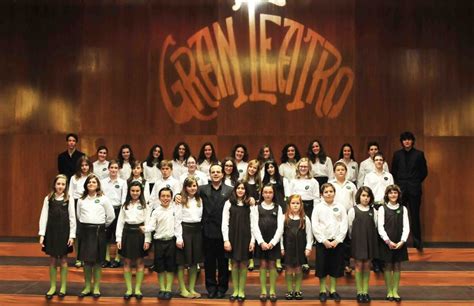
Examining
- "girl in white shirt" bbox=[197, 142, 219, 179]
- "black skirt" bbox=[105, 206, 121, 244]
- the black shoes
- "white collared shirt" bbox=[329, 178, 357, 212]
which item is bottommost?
the black shoes

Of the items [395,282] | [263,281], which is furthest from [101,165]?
[395,282]

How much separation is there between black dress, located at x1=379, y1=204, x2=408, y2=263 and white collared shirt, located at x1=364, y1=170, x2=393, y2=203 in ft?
2.66

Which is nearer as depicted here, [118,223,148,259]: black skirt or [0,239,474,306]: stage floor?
[0,239,474,306]: stage floor

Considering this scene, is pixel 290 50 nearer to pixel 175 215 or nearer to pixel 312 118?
pixel 312 118

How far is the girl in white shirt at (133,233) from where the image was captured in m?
5.36

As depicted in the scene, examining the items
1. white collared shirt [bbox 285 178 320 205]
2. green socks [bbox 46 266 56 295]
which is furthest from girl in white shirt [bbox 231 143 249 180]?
green socks [bbox 46 266 56 295]

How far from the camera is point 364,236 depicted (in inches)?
209

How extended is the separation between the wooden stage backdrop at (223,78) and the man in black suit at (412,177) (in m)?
1.17

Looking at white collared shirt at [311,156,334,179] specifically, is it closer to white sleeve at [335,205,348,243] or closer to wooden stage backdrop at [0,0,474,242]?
wooden stage backdrop at [0,0,474,242]

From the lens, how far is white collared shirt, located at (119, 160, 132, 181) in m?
6.70

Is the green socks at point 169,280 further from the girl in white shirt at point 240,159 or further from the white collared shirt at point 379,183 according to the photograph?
the white collared shirt at point 379,183

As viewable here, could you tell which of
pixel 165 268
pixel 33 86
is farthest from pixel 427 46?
pixel 33 86

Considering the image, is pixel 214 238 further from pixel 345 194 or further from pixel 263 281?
pixel 345 194

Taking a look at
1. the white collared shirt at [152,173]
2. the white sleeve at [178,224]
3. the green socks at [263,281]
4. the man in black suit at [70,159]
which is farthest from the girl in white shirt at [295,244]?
the man in black suit at [70,159]
